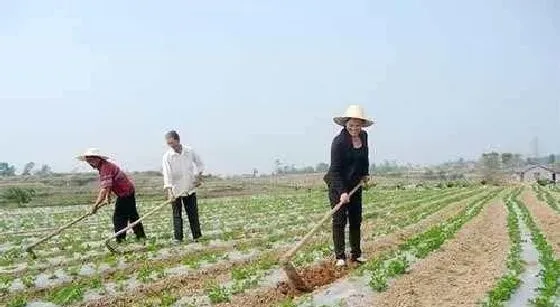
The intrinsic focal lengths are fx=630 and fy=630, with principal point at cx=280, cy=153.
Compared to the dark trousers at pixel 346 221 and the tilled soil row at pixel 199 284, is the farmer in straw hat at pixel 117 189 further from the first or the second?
the dark trousers at pixel 346 221

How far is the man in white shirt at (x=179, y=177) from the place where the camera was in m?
10.6

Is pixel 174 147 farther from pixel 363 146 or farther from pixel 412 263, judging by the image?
pixel 412 263

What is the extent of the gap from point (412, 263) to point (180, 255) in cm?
363

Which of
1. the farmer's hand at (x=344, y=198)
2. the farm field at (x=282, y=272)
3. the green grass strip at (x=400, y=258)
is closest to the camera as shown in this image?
the farm field at (x=282, y=272)

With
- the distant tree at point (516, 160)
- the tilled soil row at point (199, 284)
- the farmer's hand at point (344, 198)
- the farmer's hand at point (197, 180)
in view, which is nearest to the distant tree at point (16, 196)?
the farmer's hand at point (197, 180)

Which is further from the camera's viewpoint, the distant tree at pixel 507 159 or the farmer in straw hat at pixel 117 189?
the distant tree at pixel 507 159

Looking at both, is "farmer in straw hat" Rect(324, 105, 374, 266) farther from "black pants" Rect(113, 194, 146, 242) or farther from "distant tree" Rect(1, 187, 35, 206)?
"distant tree" Rect(1, 187, 35, 206)

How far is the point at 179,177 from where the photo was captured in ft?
35.2

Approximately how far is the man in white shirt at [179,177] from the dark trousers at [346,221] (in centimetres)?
355

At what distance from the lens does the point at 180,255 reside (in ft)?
31.6

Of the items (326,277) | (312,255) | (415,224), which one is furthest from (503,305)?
(415,224)

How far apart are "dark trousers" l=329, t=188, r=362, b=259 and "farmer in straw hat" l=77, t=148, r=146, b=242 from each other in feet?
14.0

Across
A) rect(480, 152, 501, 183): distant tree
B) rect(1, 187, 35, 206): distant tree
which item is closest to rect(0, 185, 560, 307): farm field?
rect(1, 187, 35, 206): distant tree

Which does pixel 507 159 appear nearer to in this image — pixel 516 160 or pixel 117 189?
pixel 516 160
